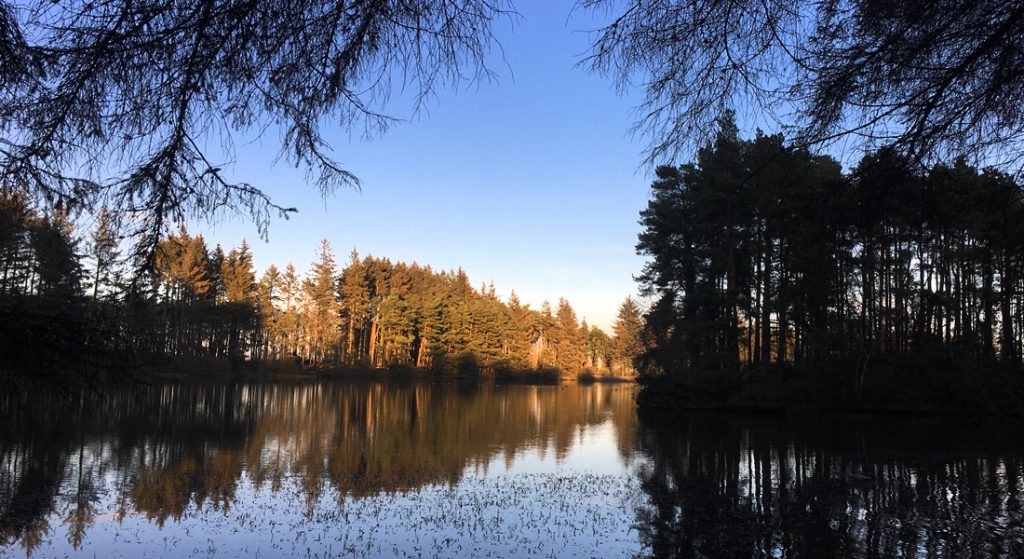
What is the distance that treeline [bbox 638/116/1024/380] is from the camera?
337 centimetres

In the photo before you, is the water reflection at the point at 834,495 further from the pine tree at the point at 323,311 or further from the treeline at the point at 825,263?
the pine tree at the point at 323,311

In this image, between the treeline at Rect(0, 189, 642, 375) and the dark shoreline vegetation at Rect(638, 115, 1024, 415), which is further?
the treeline at Rect(0, 189, 642, 375)

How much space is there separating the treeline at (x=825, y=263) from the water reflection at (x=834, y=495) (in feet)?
10.0

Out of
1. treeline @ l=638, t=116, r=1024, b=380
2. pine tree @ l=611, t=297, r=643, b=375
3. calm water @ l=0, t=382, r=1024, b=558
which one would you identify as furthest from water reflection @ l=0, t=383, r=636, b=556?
pine tree @ l=611, t=297, r=643, b=375

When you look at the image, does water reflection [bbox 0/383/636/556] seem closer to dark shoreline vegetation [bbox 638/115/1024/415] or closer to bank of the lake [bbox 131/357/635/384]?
dark shoreline vegetation [bbox 638/115/1024/415]

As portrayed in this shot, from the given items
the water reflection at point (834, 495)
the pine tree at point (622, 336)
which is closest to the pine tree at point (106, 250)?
the water reflection at point (834, 495)

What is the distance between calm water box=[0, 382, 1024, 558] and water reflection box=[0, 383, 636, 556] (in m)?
0.05

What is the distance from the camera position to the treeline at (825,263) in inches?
133

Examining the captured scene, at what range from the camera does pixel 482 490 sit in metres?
11.3

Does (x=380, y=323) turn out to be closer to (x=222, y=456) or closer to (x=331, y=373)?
(x=331, y=373)

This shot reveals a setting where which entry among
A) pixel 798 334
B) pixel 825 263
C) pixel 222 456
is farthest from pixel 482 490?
pixel 798 334

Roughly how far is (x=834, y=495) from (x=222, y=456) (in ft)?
40.5

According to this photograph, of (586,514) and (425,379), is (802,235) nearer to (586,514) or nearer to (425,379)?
(586,514)

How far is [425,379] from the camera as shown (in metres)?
62.2
